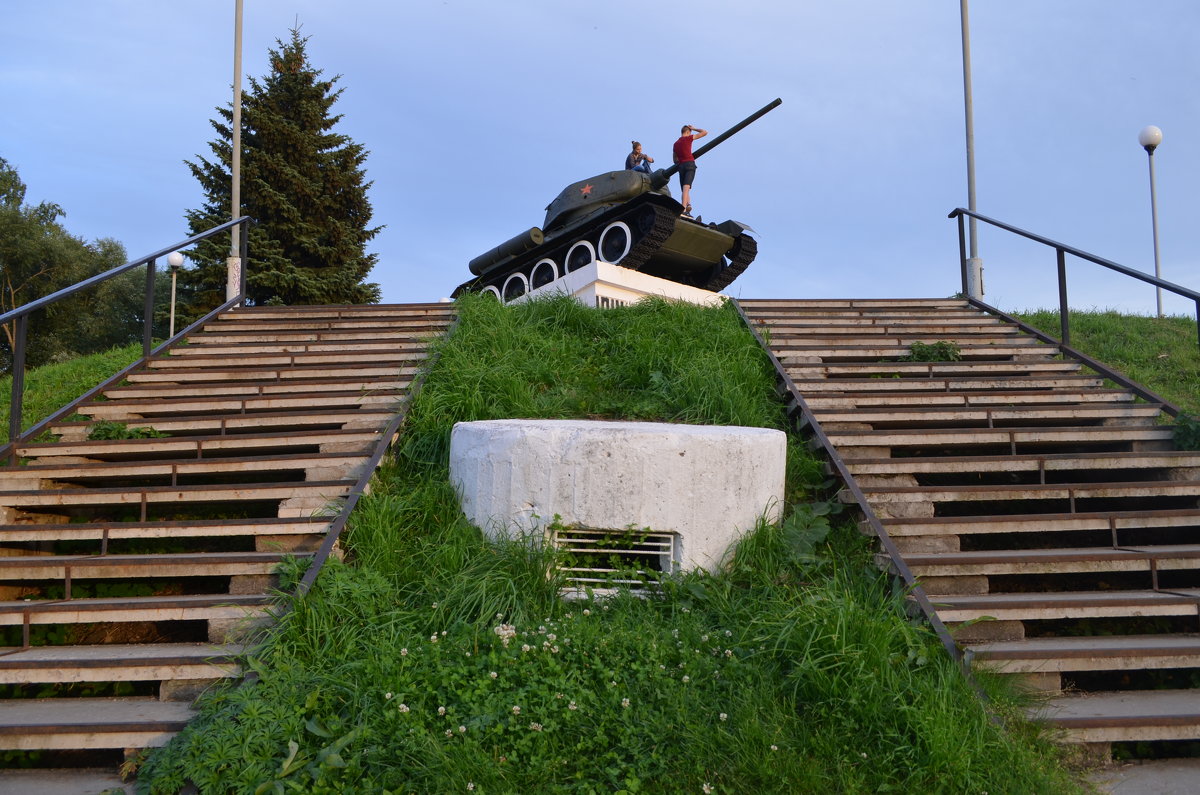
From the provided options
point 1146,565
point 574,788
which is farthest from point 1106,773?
point 574,788

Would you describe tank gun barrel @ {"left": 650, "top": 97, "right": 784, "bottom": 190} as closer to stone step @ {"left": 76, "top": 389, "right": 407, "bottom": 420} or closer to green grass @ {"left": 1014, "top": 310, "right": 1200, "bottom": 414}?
green grass @ {"left": 1014, "top": 310, "right": 1200, "bottom": 414}

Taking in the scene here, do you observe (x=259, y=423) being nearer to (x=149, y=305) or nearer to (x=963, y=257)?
(x=149, y=305)

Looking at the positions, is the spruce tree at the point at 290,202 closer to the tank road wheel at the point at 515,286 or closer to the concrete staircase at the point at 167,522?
the tank road wheel at the point at 515,286

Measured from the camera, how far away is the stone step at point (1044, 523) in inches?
190

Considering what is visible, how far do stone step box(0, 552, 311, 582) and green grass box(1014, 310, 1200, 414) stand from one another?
6.91m

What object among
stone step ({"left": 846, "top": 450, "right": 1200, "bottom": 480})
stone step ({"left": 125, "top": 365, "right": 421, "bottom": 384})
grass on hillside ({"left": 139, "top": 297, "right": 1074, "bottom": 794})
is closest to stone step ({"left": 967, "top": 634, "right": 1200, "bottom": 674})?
grass on hillside ({"left": 139, "top": 297, "right": 1074, "bottom": 794})

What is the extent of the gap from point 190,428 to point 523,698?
3.97 meters

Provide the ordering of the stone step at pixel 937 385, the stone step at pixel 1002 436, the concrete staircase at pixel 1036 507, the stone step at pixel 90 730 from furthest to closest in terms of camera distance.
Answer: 1. the stone step at pixel 937 385
2. the stone step at pixel 1002 436
3. the concrete staircase at pixel 1036 507
4. the stone step at pixel 90 730

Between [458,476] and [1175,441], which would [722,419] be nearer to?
[458,476]

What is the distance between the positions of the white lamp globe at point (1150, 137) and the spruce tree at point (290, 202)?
17.6 m

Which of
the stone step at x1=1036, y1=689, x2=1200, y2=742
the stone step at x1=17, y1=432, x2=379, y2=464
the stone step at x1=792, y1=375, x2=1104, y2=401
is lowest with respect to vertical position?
the stone step at x1=1036, y1=689, x2=1200, y2=742

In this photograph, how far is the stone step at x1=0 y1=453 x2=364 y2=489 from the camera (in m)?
5.35

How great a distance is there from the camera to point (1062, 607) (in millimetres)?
4137

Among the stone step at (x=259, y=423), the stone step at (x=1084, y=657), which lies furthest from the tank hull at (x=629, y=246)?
the stone step at (x=1084, y=657)
